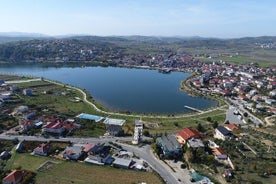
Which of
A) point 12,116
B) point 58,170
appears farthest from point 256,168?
point 12,116

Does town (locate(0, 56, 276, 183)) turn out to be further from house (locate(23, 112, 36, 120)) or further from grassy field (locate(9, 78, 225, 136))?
grassy field (locate(9, 78, 225, 136))

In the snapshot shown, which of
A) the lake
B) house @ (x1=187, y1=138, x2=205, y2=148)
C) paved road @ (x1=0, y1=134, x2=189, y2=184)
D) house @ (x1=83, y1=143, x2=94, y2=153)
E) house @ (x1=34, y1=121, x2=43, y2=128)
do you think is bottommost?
the lake

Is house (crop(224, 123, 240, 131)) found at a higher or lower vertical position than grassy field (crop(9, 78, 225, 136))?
higher

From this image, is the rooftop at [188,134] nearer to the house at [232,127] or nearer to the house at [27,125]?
the house at [232,127]

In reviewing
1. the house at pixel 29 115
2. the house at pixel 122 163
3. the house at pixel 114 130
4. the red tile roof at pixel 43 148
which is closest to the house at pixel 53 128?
the red tile roof at pixel 43 148

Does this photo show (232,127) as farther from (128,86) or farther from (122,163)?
(128,86)

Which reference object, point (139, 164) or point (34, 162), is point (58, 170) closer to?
point (34, 162)

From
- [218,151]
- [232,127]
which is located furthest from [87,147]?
[232,127]

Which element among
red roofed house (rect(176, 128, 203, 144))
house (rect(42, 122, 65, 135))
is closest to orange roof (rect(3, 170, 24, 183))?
house (rect(42, 122, 65, 135))
